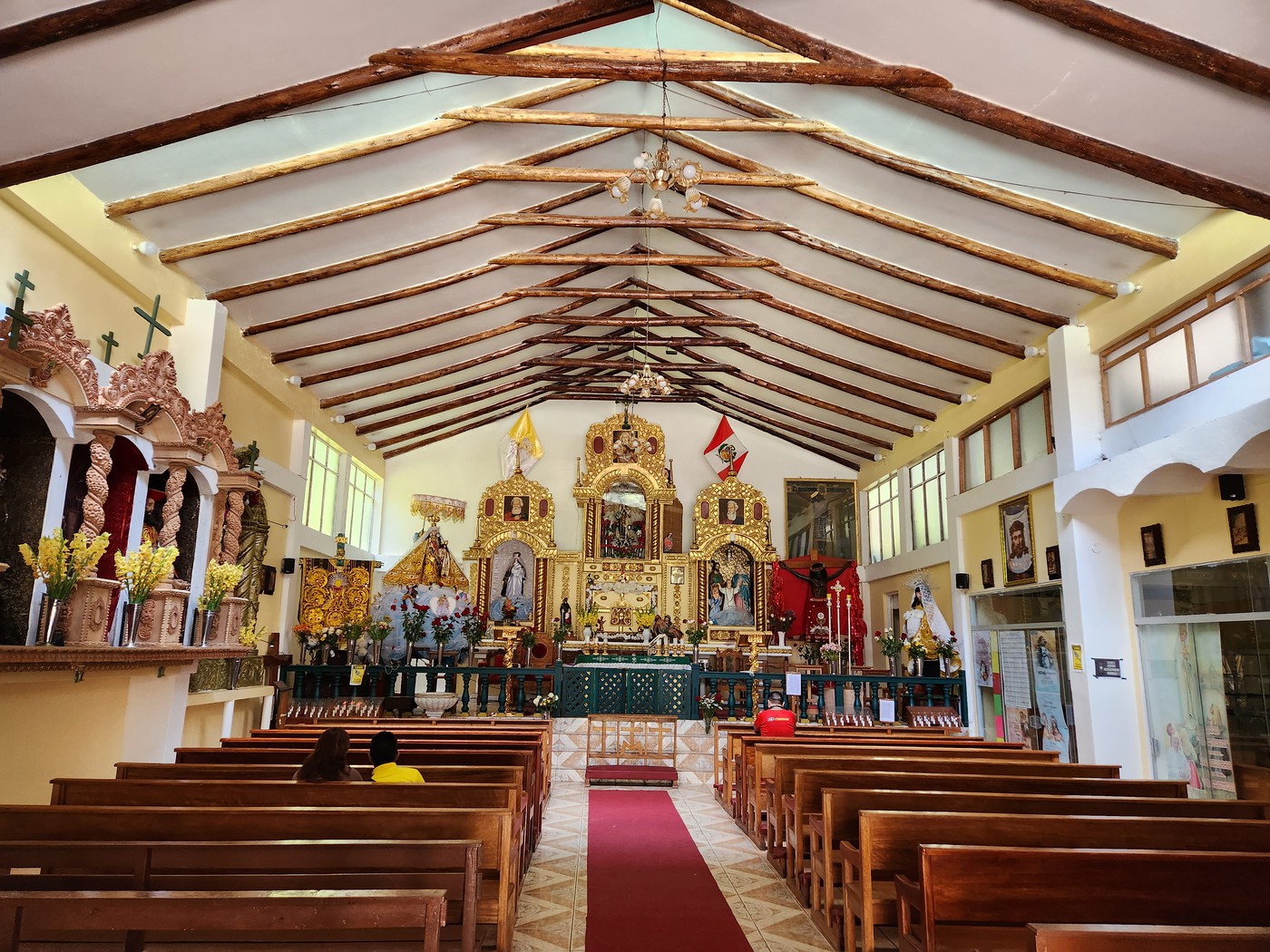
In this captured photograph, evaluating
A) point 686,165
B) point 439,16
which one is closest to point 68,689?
point 439,16

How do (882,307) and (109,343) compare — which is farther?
(882,307)

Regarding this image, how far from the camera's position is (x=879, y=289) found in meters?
11.4

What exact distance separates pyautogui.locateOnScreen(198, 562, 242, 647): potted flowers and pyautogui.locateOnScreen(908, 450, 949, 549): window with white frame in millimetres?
10947

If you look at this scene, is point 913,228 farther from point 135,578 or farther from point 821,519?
point 821,519

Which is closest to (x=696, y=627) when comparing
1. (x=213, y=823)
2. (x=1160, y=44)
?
(x=1160, y=44)

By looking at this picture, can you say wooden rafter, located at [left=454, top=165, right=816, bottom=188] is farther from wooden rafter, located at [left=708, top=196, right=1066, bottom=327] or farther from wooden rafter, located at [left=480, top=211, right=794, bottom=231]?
wooden rafter, located at [left=708, top=196, right=1066, bottom=327]

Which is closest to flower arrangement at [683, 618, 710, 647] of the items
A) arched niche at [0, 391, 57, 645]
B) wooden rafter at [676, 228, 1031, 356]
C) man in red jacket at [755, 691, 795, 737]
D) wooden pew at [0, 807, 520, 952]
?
wooden rafter at [676, 228, 1031, 356]

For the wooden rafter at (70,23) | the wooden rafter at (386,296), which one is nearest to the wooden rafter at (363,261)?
the wooden rafter at (386,296)

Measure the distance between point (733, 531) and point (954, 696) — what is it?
652 centimetres

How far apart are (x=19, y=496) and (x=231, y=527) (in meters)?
2.81

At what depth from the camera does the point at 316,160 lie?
804cm

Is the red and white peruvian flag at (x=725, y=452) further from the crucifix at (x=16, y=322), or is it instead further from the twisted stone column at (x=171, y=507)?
the crucifix at (x=16, y=322)

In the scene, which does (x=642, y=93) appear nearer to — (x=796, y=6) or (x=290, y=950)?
(x=796, y=6)

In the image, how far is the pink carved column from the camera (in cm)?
630
